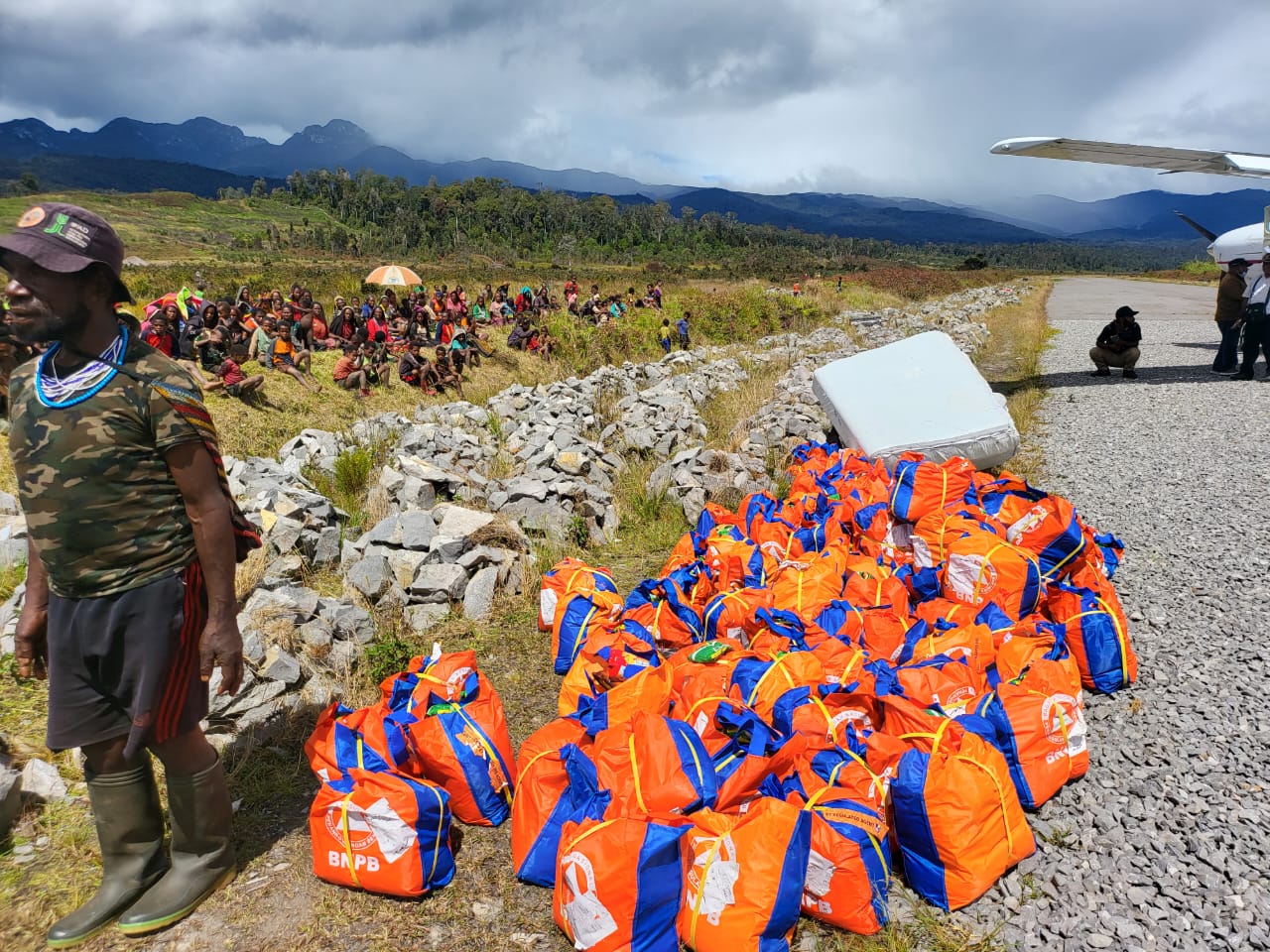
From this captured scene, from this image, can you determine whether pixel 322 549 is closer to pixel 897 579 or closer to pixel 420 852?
pixel 420 852

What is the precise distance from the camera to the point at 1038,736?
272 centimetres

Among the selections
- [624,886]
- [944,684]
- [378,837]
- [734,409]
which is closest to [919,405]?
[734,409]

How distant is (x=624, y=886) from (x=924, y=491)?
3.40 metres

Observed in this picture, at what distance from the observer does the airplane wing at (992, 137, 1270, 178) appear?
10.7 m

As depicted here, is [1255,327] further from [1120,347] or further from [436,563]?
[436,563]

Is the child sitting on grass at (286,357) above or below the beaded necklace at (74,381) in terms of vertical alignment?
below

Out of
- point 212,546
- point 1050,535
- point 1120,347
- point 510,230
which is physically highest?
point 510,230

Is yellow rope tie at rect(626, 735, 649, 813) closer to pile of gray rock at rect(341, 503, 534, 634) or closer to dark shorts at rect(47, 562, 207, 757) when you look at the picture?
dark shorts at rect(47, 562, 207, 757)

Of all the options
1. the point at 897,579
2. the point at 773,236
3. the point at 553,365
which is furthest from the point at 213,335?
the point at 773,236

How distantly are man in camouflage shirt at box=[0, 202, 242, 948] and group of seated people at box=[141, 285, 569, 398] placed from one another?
7.44 metres

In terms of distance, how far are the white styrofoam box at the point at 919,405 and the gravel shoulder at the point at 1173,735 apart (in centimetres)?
97

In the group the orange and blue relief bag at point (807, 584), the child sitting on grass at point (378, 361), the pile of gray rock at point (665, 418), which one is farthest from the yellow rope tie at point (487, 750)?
the child sitting on grass at point (378, 361)

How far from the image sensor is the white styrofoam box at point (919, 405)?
582 centimetres

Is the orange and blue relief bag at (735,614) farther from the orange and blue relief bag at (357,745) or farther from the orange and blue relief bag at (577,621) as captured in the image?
the orange and blue relief bag at (357,745)
